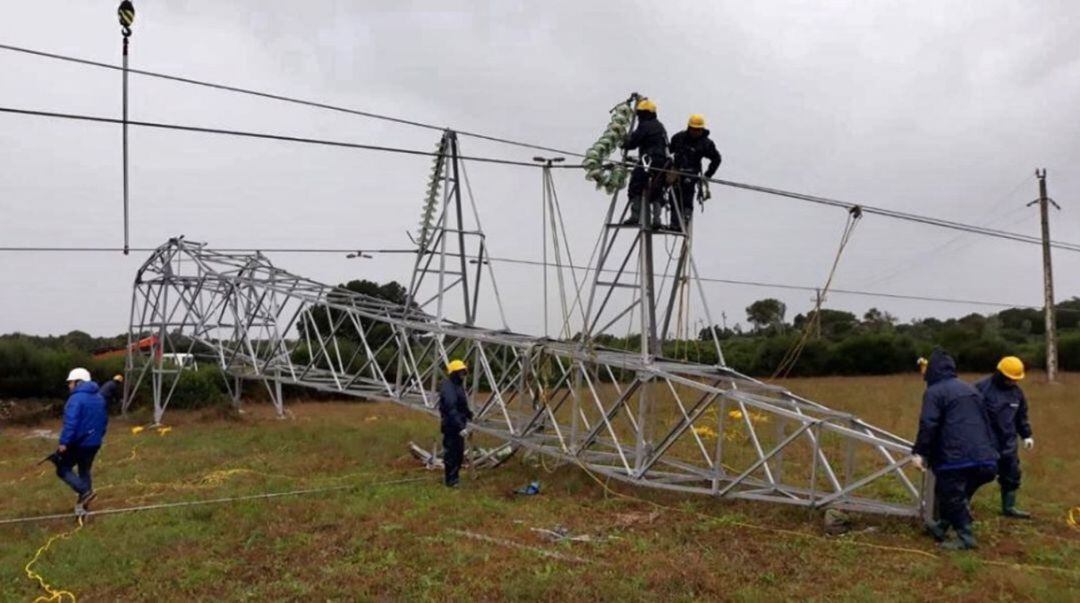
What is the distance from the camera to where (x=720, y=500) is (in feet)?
35.6

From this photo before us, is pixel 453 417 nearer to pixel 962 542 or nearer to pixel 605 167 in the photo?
pixel 605 167

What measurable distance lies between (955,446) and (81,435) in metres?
10.6

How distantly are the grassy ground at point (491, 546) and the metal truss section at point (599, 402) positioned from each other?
534 mm

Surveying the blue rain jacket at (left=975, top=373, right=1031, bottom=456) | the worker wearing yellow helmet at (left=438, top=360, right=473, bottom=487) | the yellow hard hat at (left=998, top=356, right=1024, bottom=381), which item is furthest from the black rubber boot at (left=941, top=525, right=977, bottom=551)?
the worker wearing yellow helmet at (left=438, top=360, right=473, bottom=487)

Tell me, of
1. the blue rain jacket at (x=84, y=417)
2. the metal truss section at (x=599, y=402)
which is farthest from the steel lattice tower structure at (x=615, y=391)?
the blue rain jacket at (x=84, y=417)

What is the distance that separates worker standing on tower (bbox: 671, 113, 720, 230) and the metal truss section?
2.62 metres

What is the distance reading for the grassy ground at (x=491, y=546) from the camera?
754 centimetres

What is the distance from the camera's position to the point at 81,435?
10.4 meters

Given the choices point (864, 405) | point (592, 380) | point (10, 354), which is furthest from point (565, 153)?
point (10, 354)

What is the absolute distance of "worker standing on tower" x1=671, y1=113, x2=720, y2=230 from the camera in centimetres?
1147

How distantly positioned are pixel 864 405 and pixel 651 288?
616 inches

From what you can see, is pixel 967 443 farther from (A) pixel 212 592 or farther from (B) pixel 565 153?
(A) pixel 212 592

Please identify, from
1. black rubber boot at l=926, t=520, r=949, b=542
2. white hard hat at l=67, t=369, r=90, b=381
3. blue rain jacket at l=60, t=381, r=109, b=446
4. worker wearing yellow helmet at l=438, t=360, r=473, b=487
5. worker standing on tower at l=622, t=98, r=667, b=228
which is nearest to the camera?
black rubber boot at l=926, t=520, r=949, b=542

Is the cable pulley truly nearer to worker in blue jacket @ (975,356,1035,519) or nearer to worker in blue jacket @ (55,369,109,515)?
worker in blue jacket @ (55,369,109,515)
